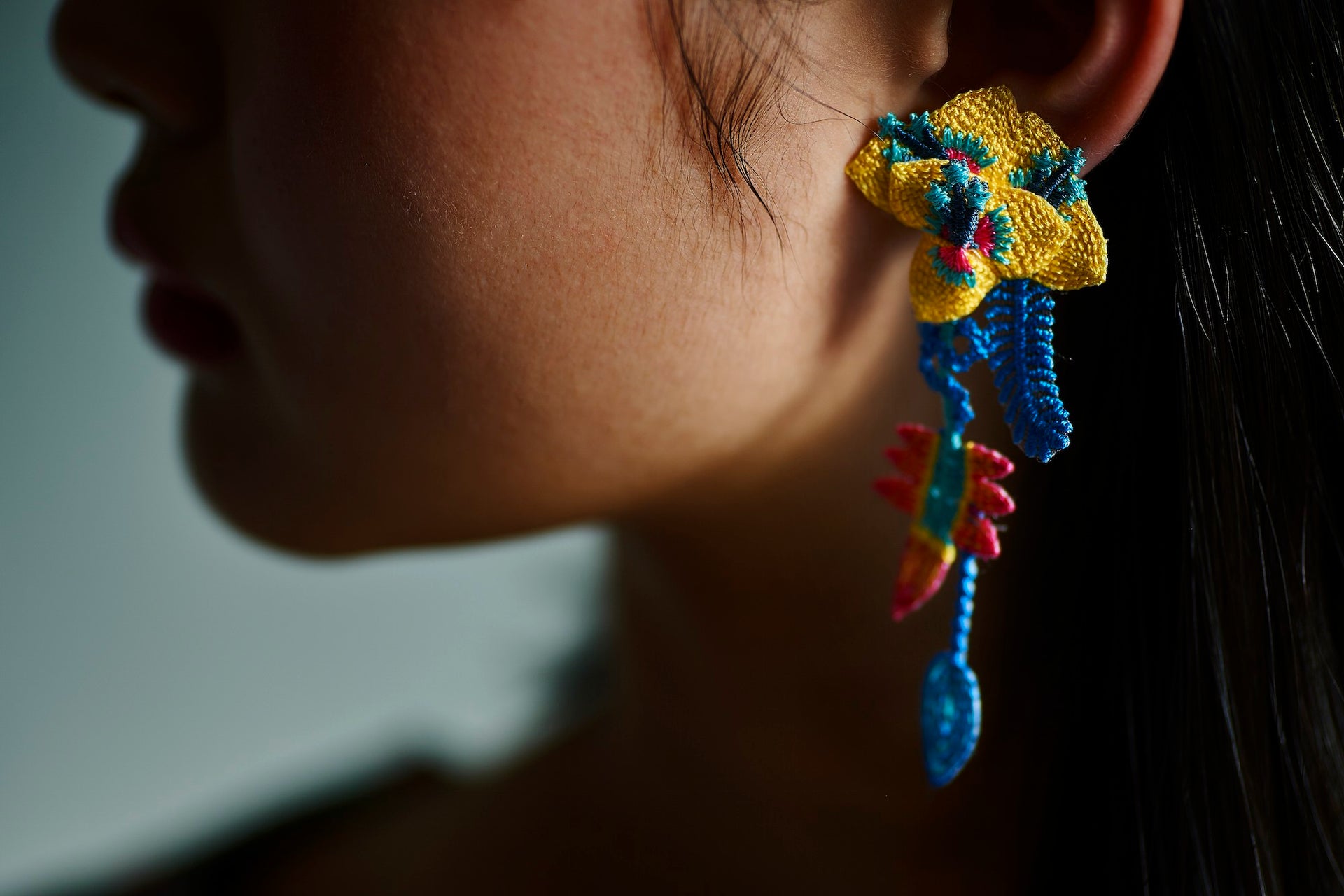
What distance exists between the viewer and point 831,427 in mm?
677

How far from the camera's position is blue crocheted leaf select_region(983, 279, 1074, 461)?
0.53 m

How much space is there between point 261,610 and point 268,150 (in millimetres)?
1059

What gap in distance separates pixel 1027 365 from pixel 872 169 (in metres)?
0.13

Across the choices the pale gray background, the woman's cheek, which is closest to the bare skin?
the woman's cheek

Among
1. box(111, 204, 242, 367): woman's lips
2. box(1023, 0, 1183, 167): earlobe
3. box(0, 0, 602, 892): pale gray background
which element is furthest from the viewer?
box(0, 0, 602, 892): pale gray background

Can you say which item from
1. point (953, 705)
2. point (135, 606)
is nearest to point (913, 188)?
point (953, 705)

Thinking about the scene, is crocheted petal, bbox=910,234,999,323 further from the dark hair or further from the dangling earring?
the dark hair

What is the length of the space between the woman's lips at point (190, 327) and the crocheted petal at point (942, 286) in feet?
1.62

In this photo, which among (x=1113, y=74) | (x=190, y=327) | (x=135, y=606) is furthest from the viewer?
(x=135, y=606)

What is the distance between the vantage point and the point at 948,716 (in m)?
0.62

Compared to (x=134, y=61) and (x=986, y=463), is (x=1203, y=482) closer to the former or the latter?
(x=986, y=463)

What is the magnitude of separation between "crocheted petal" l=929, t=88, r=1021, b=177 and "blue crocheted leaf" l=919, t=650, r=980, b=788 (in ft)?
1.00

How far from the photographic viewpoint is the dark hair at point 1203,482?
54cm

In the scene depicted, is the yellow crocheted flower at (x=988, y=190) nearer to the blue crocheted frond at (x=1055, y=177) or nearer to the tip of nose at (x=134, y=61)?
the blue crocheted frond at (x=1055, y=177)
